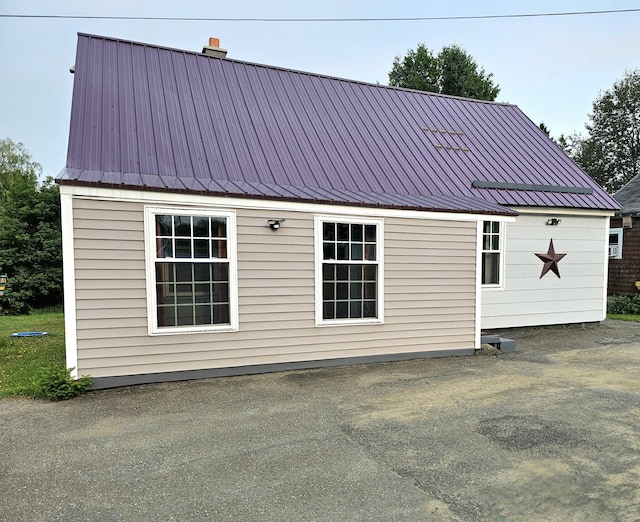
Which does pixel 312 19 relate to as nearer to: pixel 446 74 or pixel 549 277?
pixel 549 277

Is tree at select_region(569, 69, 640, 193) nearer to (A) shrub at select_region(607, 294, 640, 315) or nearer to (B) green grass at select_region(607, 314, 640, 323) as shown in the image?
(A) shrub at select_region(607, 294, 640, 315)

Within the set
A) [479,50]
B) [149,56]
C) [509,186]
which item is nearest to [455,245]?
[509,186]

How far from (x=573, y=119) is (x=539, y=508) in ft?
145

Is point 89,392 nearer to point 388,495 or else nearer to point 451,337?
point 388,495

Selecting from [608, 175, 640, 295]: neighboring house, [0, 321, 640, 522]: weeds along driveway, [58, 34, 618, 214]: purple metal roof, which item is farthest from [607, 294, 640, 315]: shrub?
[0, 321, 640, 522]: weeds along driveway

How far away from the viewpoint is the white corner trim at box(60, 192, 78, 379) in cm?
521

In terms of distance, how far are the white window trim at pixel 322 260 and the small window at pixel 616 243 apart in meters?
13.1

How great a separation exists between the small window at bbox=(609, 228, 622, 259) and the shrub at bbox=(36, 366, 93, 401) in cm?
1738

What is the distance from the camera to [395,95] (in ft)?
37.8

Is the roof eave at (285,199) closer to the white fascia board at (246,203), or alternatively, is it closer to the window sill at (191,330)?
the white fascia board at (246,203)

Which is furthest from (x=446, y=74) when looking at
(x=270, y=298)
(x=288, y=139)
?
(x=270, y=298)

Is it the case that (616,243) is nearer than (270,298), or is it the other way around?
(270,298)

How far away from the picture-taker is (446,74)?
2689 cm

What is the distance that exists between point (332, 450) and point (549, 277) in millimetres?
8563
